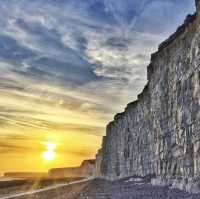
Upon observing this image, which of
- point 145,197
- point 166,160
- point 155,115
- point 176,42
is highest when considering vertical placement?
point 176,42

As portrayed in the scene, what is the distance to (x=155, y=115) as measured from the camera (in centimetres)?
3662

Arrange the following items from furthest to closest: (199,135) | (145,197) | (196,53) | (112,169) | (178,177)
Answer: (112,169) < (178,177) < (196,53) < (199,135) < (145,197)

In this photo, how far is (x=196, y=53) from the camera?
23375 millimetres

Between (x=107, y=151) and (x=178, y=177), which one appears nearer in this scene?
(x=178, y=177)

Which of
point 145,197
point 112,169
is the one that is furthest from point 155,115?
point 112,169

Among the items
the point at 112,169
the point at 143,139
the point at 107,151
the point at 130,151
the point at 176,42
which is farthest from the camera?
the point at 107,151

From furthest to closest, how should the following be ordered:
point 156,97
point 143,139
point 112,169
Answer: point 112,169 → point 143,139 → point 156,97

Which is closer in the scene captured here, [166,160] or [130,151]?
[166,160]

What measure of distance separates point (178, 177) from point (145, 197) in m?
6.99

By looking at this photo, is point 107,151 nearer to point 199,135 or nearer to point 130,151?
point 130,151

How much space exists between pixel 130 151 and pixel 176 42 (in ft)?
106

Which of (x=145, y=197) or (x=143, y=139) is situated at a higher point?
(x=143, y=139)

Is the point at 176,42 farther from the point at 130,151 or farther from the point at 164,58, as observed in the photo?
the point at 130,151

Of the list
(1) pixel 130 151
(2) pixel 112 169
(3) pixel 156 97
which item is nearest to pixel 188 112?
(3) pixel 156 97
